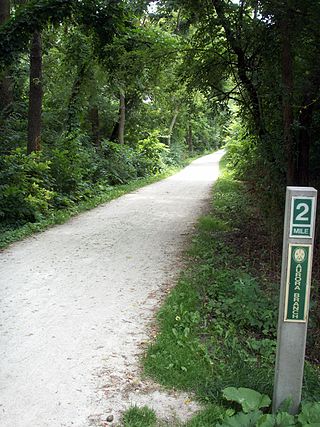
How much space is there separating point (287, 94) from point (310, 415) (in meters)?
4.99

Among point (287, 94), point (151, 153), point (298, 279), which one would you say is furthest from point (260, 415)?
point (151, 153)

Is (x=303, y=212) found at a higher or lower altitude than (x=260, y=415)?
higher

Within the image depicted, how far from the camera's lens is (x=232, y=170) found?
25344 millimetres

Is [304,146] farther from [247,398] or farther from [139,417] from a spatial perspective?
[139,417]

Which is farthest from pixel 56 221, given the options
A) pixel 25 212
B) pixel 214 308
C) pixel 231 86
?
pixel 214 308

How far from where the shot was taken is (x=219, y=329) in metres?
5.00

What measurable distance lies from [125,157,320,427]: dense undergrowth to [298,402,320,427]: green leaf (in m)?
0.41

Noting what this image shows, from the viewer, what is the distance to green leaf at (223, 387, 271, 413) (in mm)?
3369

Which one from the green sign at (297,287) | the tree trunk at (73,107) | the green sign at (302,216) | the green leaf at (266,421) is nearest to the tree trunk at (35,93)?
the tree trunk at (73,107)

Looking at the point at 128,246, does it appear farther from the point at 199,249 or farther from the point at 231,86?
the point at 231,86

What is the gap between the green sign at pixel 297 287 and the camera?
3.25 meters

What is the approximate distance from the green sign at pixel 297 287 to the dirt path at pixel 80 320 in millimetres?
1177

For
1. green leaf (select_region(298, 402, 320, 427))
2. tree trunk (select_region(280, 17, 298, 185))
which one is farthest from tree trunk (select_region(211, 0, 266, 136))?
green leaf (select_region(298, 402, 320, 427))

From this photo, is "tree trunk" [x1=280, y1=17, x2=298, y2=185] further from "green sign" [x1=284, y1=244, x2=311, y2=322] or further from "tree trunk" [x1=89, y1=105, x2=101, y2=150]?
"tree trunk" [x1=89, y1=105, x2=101, y2=150]
